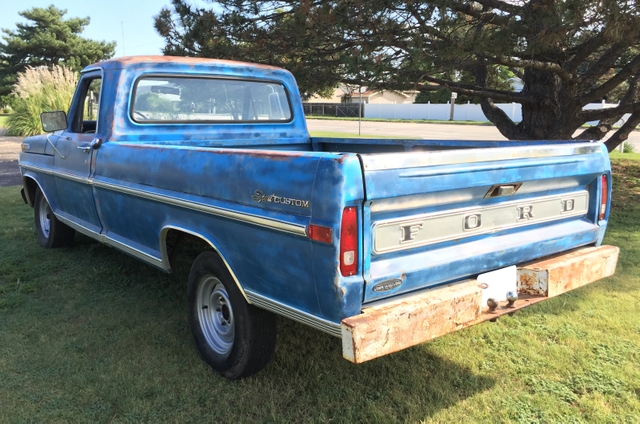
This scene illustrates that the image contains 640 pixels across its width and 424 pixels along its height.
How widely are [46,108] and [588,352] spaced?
16.6 metres

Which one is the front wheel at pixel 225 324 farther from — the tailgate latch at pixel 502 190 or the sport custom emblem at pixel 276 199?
the tailgate latch at pixel 502 190

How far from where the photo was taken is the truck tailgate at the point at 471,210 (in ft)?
7.38

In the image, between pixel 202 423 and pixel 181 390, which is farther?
pixel 181 390

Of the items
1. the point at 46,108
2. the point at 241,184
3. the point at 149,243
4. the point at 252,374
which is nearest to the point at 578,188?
the point at 241,184

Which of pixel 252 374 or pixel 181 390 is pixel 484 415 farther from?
pixel 181 390

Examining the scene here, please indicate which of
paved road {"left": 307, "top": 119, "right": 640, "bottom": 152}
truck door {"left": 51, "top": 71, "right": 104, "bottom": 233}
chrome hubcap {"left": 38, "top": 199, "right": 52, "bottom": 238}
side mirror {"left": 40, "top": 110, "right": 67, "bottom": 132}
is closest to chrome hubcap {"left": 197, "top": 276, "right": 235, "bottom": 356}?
truck door {"left": 51, "top": 71, "right": 104, "bottom": 233}

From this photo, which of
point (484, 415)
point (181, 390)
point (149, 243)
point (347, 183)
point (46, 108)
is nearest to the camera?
point (347, 183)

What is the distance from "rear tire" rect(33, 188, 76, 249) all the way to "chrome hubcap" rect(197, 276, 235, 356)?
2.74 m

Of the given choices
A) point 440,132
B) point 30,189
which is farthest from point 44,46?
point 30,189

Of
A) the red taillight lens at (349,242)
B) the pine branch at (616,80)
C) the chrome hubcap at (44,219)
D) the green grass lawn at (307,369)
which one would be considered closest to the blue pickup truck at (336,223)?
the red taillight lens at (349,242)

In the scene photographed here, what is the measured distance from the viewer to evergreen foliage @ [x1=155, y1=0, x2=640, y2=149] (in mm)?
5242

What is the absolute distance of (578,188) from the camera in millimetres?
3107

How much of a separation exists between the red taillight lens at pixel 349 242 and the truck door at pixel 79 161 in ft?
8.47

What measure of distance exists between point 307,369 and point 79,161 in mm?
2529
